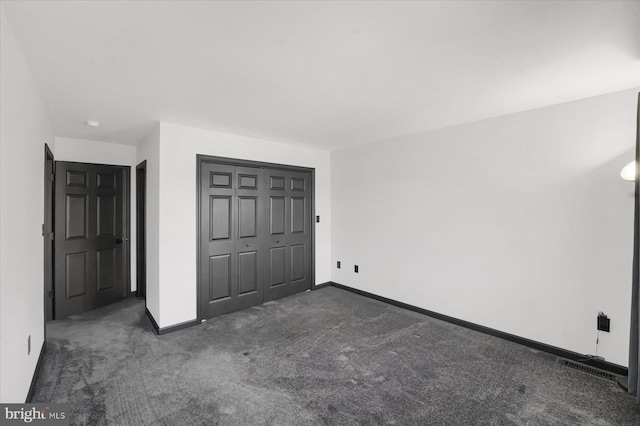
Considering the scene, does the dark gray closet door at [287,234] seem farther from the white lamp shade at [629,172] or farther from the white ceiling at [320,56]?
the white lamp shade at [629,172]

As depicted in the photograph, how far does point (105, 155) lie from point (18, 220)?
2893mm

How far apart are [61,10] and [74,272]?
3.73m

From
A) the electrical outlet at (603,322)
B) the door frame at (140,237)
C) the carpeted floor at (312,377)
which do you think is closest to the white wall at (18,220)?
the carpeted floor at (312,377)

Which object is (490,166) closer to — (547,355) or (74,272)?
(547,355)

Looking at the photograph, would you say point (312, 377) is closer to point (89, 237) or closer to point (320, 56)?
point (320, 56)

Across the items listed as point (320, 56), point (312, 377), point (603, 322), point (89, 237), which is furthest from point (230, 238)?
point (603, 322)

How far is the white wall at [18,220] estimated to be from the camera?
1581 mm

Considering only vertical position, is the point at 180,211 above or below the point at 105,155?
below

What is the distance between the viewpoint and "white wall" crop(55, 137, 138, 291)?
4027 mm

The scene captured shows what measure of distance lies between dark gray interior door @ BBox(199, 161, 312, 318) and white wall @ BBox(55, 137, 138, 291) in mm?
1725

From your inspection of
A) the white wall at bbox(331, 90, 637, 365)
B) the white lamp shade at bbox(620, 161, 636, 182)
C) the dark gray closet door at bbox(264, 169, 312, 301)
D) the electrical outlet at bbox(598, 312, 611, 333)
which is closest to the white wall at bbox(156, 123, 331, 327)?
the dark gray closet door at bbox(264, 169, 312, 301)

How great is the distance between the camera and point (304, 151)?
493 centimetres

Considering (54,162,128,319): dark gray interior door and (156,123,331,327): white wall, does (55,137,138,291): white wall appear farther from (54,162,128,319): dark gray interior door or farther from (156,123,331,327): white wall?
(156,123,331,327): white wall

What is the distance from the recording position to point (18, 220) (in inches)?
74.7
